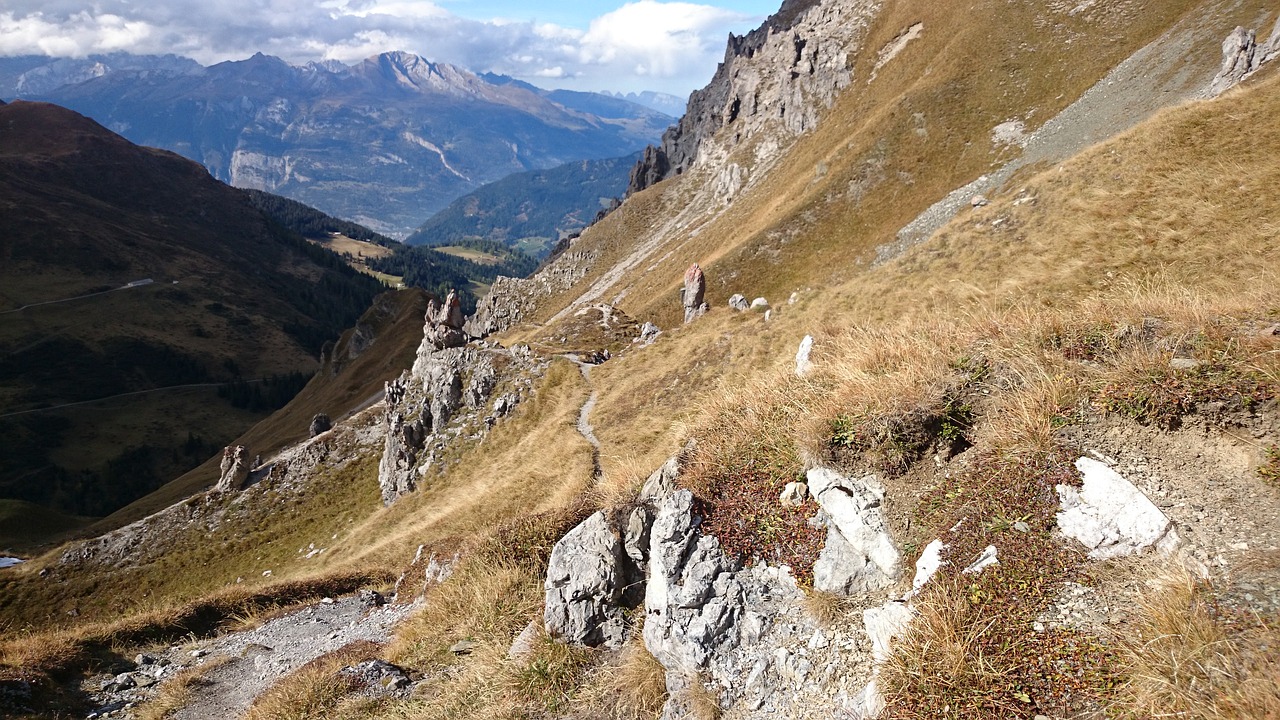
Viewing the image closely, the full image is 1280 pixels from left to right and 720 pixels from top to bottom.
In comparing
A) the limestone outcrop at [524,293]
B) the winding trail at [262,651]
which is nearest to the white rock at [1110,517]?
the winding trail at [262,651]

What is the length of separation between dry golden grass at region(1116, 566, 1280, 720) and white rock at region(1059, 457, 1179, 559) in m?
0.68

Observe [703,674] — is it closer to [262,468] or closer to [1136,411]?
[1136,411]

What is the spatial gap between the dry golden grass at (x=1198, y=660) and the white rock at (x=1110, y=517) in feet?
2.22

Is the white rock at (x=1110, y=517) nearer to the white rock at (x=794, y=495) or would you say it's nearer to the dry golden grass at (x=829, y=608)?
the dry golden grass at (x=829, y=608)

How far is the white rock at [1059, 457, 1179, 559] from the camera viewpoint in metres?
5.39

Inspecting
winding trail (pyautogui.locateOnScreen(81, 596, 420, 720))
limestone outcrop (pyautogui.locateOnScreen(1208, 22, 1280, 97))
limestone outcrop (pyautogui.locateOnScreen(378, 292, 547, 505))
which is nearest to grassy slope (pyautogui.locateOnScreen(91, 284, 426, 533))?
limestone outcrop (pyautogui.locateOnScreen(378, 292, 547, 505))

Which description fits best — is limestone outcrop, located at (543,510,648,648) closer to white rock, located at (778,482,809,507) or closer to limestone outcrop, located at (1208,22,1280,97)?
white rock, located at (778,482,809,507)

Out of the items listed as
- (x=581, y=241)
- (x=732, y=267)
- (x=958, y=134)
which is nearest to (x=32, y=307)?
(x=581, y=241)

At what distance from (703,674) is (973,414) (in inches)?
190

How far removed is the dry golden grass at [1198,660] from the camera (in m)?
3.93

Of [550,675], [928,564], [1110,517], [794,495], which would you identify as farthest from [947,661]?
[550,675]

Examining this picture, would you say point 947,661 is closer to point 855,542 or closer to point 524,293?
point 855,542

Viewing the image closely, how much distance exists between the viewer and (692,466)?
348 inches

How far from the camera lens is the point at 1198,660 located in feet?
14.1
